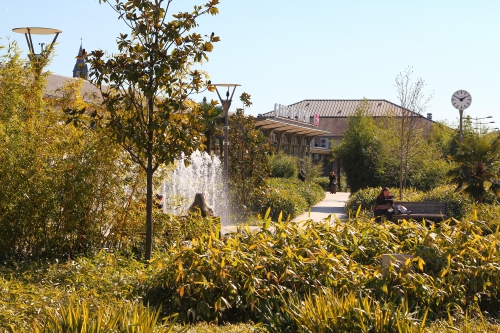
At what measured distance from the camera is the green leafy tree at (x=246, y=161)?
2106cm

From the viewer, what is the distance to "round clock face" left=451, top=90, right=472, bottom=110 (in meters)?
34.6

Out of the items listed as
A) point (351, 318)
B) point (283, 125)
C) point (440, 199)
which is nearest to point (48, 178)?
point (351, 318)

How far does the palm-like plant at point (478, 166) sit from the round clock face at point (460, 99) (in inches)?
715

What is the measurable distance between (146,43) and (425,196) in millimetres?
15128

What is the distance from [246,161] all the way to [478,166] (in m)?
7.10

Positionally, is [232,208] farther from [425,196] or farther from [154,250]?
[154,250]

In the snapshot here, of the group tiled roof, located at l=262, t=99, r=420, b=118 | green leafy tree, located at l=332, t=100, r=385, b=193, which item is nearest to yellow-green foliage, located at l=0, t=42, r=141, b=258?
green leafy tree, located at l=332, t=100, r=385, b=193

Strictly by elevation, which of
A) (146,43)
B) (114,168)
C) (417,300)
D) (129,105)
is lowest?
(417,300)

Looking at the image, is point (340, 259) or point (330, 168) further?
point (330, 168)

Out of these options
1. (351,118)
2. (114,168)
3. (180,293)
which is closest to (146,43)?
(114,168)

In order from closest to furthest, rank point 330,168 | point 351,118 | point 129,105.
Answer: point 129,105 < point 351,118 < point 330,168

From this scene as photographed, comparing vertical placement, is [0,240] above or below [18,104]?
below

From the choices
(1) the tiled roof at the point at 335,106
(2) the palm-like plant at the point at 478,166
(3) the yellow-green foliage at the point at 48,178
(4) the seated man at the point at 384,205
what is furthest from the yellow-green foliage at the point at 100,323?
(1) the tiled roof at the point at 335,106

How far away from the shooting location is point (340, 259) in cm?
700
